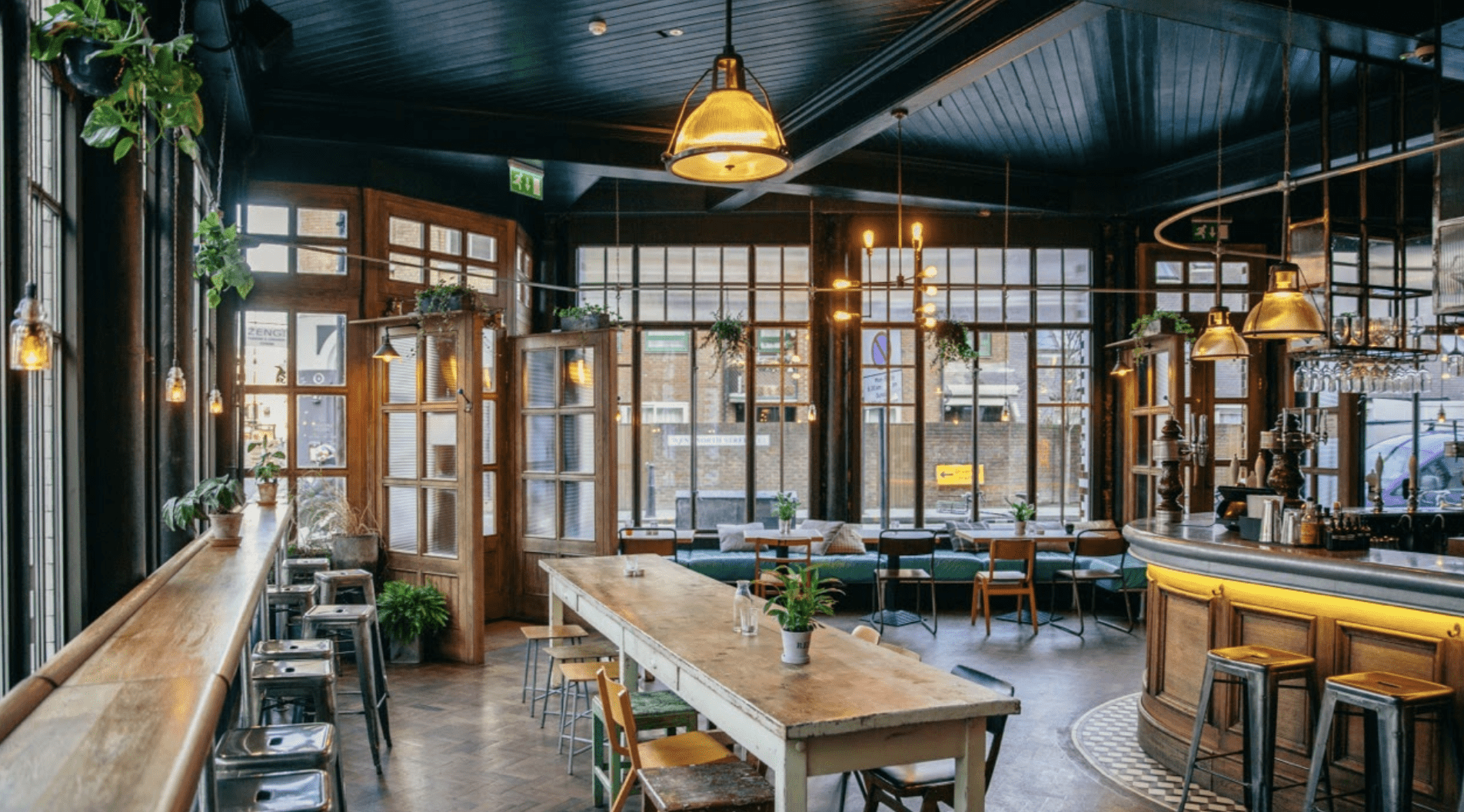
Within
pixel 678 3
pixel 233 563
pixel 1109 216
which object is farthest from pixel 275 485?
pixel 1109 216

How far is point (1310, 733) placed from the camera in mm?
4562

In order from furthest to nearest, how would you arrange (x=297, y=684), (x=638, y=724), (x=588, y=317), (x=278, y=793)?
1. (x=588, y=317)
2. (x=638, y=724)
3. (x=297, y=684)
4. (x=278, y=793)

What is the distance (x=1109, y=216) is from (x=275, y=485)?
27.8 feet

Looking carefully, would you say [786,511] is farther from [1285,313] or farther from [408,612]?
[1285,313]

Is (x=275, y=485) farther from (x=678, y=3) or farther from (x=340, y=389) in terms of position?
(x=678, y=3)

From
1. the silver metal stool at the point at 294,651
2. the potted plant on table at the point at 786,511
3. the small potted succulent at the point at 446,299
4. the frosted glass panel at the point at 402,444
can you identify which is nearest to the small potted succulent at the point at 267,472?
the frosted glass panel at the point at 402,444

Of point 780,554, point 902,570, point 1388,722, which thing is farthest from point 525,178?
point 1388,722

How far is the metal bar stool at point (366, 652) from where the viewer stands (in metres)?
5.17

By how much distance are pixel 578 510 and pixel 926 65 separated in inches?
187

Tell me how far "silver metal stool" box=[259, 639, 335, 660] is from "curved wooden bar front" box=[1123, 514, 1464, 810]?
14.2 feet

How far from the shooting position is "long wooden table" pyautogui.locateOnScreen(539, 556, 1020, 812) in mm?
2982

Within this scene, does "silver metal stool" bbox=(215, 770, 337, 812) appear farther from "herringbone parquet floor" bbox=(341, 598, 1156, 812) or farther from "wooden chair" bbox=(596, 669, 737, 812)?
"herringbone parquet floor" bbox=(341, 598, 1156, 812)

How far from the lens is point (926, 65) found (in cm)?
663

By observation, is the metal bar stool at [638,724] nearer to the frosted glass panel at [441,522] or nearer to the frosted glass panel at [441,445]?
the frosted glass panel at [441,522]
